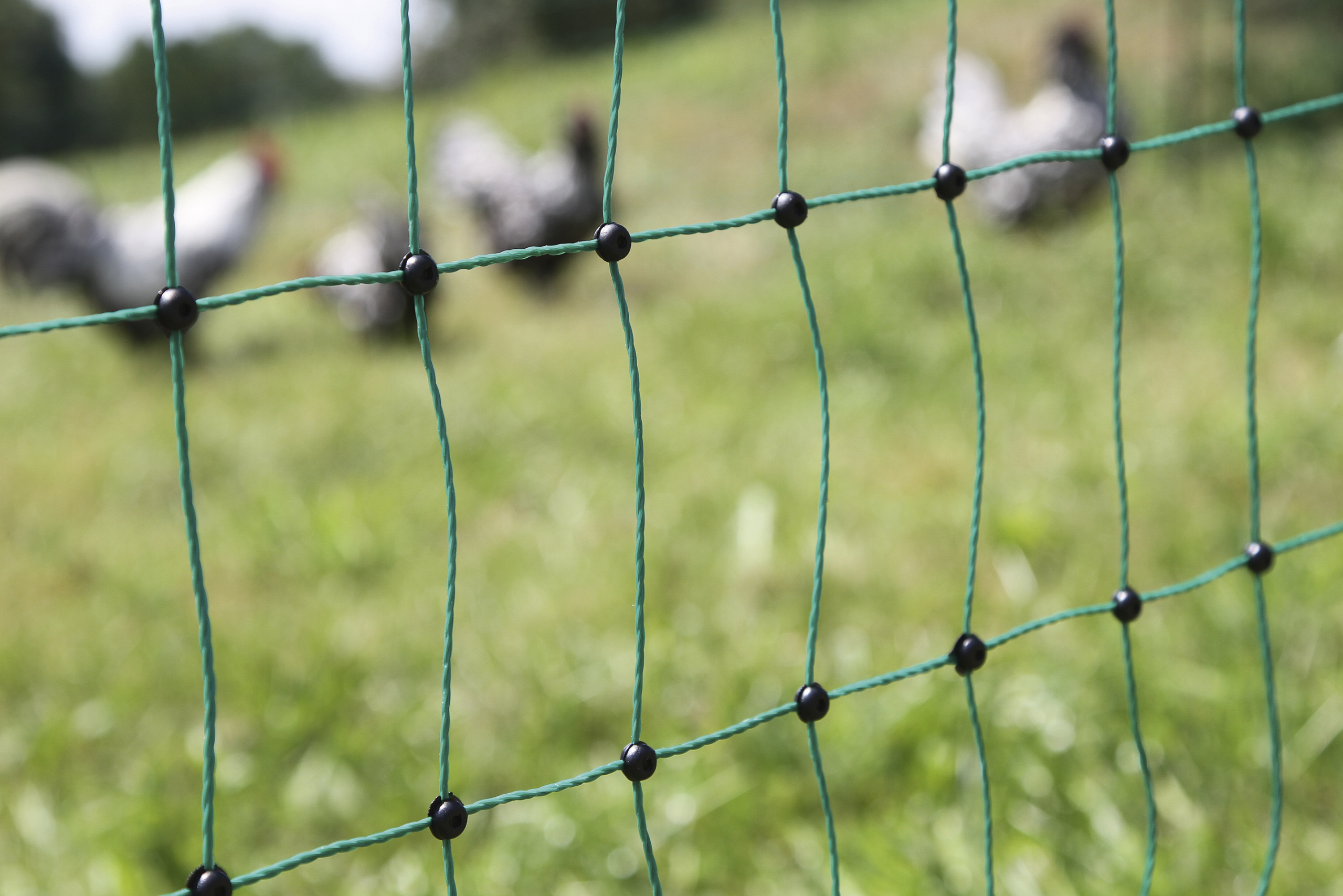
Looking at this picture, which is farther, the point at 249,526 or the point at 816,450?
the point at 816,450

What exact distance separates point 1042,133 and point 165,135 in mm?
4569

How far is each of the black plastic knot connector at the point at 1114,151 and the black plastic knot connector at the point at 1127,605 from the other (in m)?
0.45

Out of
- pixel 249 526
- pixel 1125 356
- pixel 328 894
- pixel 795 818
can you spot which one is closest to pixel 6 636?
pixel 249 526

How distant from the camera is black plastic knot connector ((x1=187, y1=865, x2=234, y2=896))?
2.58 feet

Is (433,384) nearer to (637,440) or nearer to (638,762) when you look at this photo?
(637,440)

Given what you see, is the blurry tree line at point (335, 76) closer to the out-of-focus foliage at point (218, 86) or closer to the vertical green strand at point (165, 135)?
the out-of-focus foliage at point (218, 86)

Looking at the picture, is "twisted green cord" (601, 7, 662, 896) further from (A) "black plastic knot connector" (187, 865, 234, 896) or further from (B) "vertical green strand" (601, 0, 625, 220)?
(A) "black plastic knot connector" (187, 865, 234, 896)

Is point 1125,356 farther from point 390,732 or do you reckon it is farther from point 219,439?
point 219,439

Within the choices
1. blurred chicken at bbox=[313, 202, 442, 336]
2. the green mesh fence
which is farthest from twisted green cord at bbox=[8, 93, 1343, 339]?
blurred chicken at bbox=[313, 202, 442, 336]

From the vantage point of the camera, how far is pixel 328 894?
157 centimetres

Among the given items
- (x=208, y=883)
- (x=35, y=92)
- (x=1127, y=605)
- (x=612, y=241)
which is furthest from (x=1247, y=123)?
(x=35, y=92)

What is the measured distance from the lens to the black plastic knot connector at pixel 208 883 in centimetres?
79

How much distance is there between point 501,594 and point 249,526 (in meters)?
0.70

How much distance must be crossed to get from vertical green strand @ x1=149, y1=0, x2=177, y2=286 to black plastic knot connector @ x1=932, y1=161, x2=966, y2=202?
2.23 ft
